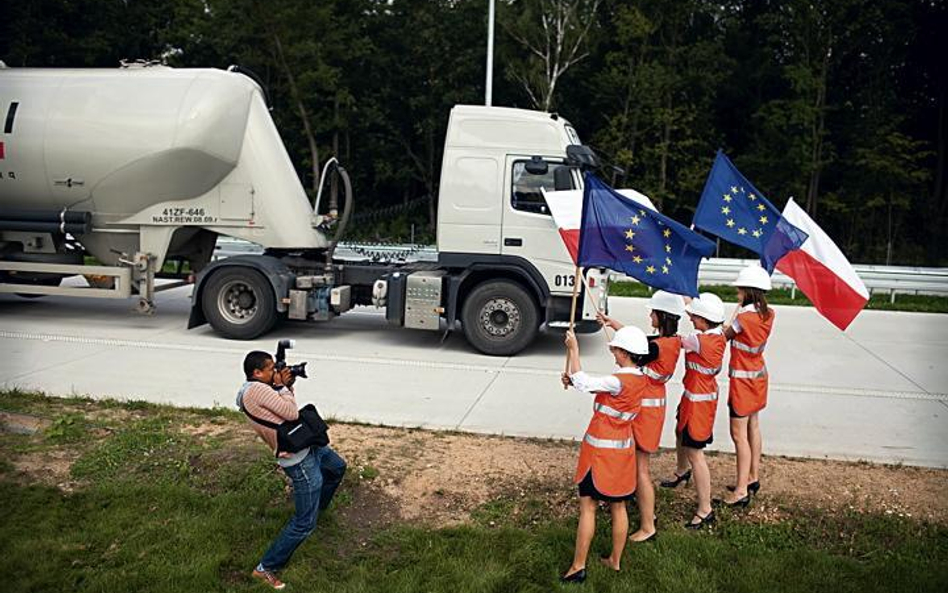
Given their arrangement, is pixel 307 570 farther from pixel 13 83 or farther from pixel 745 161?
pixel 745 161

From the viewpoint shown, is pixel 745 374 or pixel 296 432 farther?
pixel 745 374

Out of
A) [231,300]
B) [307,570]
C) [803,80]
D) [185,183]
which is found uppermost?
[803,80]

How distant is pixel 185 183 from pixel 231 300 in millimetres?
1712

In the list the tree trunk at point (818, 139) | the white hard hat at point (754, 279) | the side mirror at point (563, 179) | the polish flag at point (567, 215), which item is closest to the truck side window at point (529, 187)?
the side mirror at point (563, 179)

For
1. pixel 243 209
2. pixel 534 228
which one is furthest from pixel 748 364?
pixel 243 209

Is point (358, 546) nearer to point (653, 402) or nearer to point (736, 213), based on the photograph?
point (653, 402)

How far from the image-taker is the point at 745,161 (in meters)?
28.5

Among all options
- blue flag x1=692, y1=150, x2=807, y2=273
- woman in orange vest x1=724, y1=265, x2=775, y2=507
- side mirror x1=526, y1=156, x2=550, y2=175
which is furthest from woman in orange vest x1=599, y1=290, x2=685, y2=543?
side mirror x1=526, y1=156, x2=550, y2=175

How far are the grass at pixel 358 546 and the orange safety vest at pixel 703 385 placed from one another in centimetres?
70

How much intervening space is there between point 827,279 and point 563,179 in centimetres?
470

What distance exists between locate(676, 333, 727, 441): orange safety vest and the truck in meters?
5.15

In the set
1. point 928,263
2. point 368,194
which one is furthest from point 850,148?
point 368,194

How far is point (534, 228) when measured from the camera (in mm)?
10781

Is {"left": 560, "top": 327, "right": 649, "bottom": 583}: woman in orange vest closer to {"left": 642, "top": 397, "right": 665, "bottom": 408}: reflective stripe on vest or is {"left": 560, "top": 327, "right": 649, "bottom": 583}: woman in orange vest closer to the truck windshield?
{"left": 642, "top": 397, "right": 665, "bottom": 408}: reflective stripe on vest
